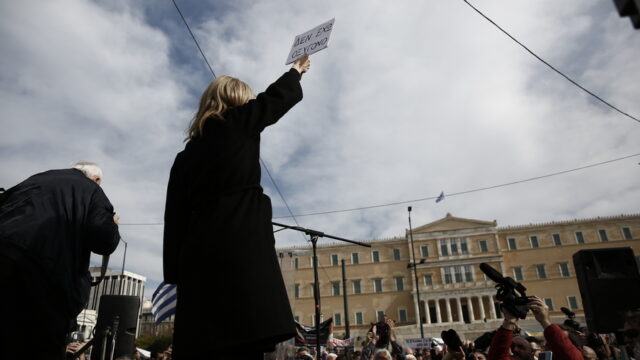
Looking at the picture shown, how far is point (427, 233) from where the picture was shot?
62.5 meters

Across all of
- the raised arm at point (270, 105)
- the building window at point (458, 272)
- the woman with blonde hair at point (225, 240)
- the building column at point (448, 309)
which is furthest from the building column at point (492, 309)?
the woman with blonde hair at point (225, 240)

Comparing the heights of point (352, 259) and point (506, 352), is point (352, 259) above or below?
above

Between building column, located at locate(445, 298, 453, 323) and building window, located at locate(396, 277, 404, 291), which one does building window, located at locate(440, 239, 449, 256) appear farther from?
building window, located at locate(396, 277, 404, 291)

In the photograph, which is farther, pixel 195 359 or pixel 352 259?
pixel 352 259

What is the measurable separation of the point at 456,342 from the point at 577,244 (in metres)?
63.5

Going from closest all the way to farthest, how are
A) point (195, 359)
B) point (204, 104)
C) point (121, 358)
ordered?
point (195, 359), point (204, 104), point (121, 358)

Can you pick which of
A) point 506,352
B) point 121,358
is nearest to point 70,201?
point 121,358

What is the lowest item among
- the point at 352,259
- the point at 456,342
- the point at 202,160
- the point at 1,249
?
the point at 456,342

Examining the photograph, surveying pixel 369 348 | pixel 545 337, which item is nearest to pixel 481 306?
pixel 369 348

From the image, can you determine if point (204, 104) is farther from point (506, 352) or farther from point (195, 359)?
point (506, 352)

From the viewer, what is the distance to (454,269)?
5981 cm

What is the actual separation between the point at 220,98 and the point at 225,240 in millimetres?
854

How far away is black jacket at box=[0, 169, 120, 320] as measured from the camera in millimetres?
2254

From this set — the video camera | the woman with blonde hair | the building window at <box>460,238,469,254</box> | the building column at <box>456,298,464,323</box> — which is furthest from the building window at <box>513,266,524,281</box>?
the woman with blonde hair
